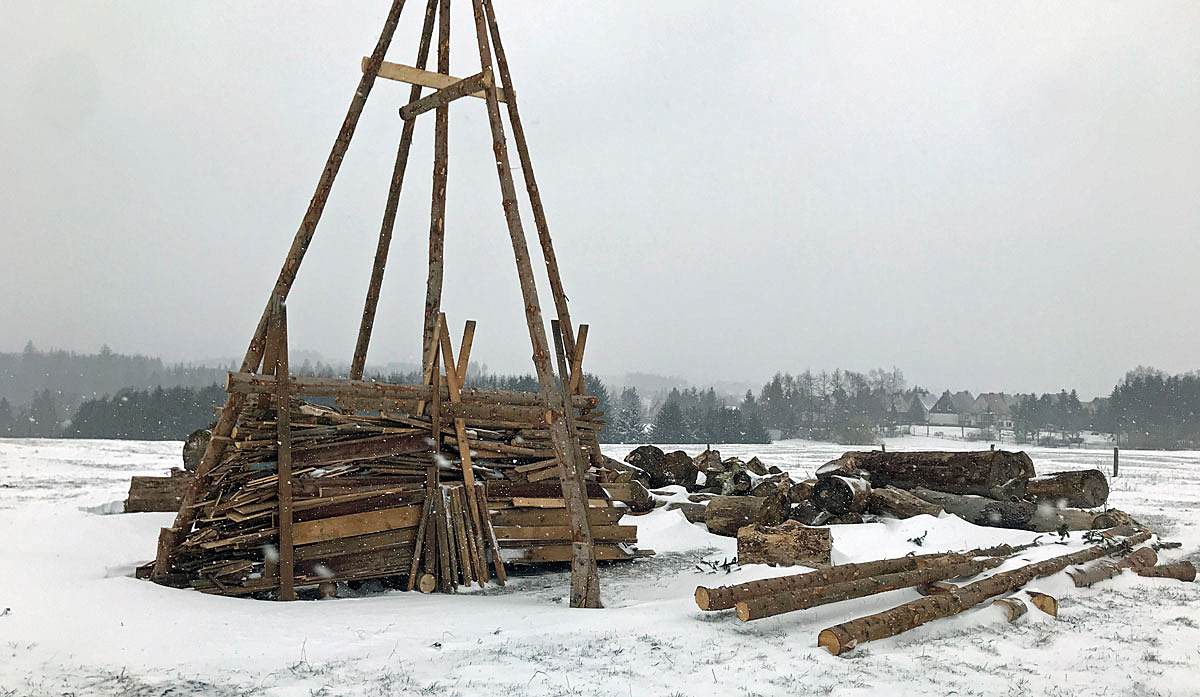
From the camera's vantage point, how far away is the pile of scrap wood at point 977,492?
1339cm

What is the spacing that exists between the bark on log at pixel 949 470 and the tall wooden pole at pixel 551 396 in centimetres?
729

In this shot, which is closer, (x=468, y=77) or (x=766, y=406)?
(x=468, y=77)

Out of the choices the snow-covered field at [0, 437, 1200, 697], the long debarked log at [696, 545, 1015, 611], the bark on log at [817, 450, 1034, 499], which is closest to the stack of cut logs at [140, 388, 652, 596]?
the snow-covered field at [0, 437, 1200, 697]

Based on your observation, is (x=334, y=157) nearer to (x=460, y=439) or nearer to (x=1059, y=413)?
(x=460, y=439)

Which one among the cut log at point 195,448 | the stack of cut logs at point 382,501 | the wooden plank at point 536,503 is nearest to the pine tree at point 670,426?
the cut log at point 195,448

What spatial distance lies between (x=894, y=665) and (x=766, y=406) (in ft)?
296

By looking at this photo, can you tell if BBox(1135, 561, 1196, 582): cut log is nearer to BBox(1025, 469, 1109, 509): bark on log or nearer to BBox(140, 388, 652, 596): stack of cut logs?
BBox(1025, 469, 1109, 509): bark on log

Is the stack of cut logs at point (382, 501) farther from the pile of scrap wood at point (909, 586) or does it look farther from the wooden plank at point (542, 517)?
the pile of scrap wood at point (909, 586)

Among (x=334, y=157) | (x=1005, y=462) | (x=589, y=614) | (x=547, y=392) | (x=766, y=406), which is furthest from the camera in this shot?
(x=766, y=406)

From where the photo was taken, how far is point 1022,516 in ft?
43.9

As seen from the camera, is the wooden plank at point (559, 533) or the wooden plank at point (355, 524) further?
the wooden plank at point (559, 533)

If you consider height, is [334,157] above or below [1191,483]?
above

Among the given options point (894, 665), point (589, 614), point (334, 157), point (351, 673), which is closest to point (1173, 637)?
point (894, 665)

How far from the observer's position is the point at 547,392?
8.48 m
